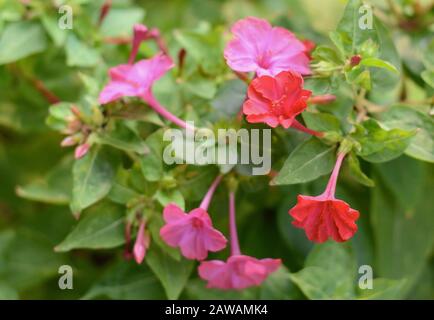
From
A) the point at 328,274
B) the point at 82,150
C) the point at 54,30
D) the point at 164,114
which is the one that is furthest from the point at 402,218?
the point at 54,30

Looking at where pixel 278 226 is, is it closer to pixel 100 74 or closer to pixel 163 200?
pixel 163 200

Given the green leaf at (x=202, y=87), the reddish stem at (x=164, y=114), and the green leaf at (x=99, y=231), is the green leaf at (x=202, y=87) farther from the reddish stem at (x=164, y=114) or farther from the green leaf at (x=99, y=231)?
the green leaf at (x=99, y=231)

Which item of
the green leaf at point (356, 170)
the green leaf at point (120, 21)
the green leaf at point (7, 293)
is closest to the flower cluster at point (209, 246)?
the green leaf at point (356, 170)

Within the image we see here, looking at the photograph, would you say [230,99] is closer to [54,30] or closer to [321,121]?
[321,121]

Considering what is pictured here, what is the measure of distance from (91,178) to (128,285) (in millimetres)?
262

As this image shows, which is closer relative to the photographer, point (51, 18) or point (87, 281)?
point (51, 18)

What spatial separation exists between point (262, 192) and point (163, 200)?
0.37 meters

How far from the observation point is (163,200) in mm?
1306

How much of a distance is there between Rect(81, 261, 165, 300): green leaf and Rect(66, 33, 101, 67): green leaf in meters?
0.46

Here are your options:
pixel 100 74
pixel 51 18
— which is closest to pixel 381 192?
pixel 100 74

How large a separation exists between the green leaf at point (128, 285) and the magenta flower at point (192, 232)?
0.22 meters

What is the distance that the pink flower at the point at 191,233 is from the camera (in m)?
1.22

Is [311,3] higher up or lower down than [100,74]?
higher up

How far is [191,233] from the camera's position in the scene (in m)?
1.26
